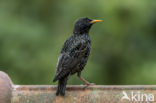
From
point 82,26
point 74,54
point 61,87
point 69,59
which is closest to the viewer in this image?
point 61,87

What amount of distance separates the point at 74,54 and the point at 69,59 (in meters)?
0.14

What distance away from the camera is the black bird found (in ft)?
18.0

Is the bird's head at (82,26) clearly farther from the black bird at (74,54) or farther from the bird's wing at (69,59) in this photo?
the bird's wing at (69,59)

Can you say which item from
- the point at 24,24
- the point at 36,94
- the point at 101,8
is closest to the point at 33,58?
the point at 24,24

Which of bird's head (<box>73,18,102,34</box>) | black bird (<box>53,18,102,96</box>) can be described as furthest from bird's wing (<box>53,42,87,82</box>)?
bird's head (<box>73,18,102,34</box>)

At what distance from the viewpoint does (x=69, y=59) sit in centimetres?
573

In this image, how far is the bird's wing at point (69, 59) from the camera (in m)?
5.46

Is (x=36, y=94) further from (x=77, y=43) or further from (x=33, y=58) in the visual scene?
(x=33, y=58)

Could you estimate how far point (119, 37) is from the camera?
32.4 feet

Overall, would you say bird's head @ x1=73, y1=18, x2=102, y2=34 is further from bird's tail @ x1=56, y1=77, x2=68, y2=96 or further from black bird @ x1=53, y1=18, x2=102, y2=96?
bird's tail @ x1=56, y1=77, x2=68, y2=96

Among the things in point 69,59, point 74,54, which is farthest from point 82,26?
point 69,59

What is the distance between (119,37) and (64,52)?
4.17 m

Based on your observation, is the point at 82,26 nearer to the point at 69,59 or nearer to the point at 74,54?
the point at 74,54

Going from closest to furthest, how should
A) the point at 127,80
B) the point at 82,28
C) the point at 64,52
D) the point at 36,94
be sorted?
the point at 36,94, the point at 64,52, the point at 82,28, the point at 127,80
